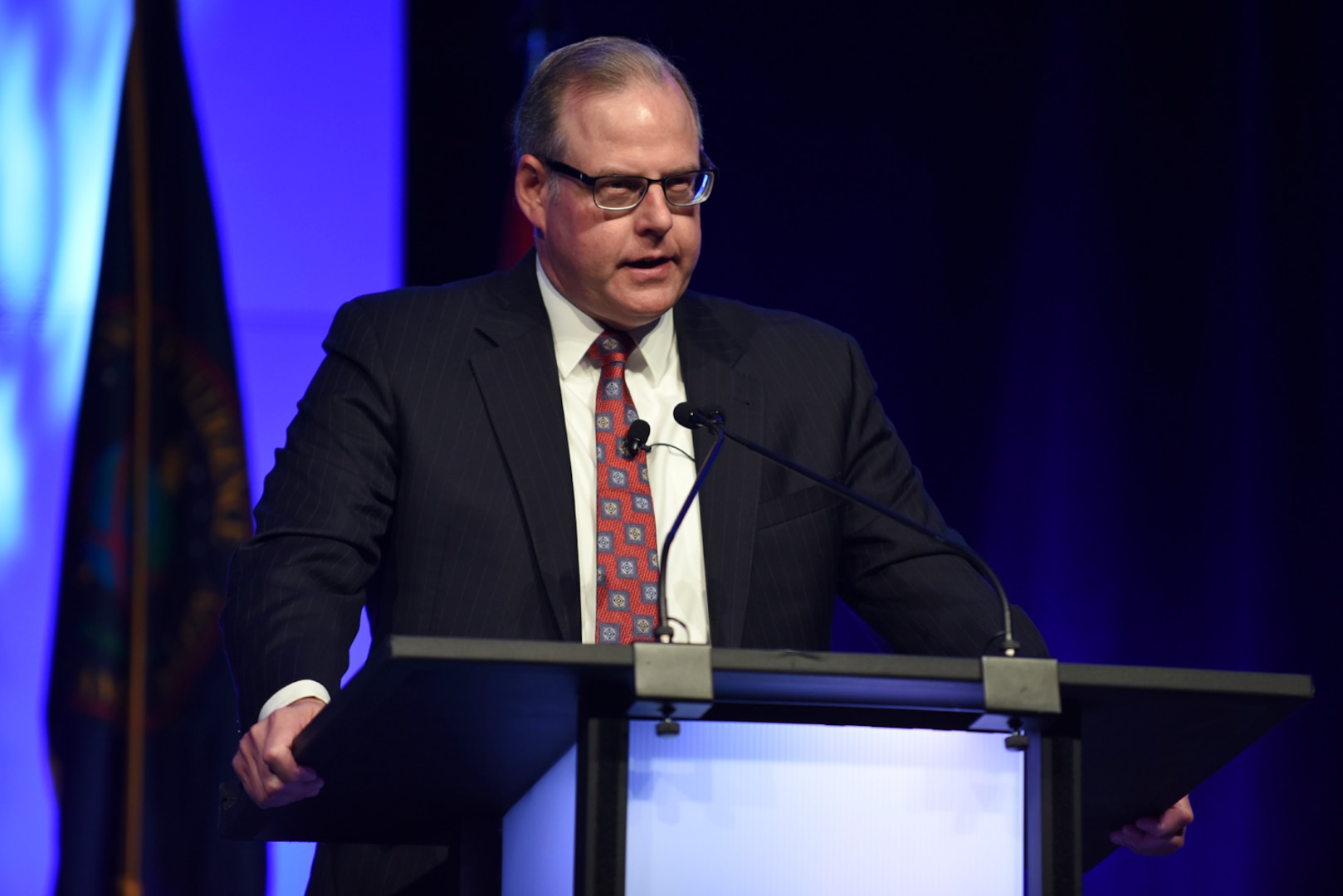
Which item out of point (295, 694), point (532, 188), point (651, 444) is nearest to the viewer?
point (295, 694)

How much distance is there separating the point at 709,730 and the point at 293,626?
2.21 ft

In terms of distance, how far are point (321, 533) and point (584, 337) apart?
0.49 m

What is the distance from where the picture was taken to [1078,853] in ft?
3.67

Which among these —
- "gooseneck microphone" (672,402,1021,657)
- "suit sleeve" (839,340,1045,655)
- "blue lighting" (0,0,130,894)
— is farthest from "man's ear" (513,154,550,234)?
"blue lighting" (0,0,130,894)

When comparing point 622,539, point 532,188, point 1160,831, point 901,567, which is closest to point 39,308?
point 532,188

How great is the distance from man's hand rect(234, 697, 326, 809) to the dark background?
1961mm

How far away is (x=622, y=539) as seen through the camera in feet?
5.88

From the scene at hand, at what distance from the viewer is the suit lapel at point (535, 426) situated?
1.74m

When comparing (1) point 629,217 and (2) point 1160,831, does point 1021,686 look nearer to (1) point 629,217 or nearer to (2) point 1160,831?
(2) point 1160,831

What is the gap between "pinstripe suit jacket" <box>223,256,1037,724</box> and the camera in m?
1.73

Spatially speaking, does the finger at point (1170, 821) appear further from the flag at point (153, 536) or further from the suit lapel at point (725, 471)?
the flag at point (153, 536)

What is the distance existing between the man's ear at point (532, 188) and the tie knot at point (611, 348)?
0.21 meters

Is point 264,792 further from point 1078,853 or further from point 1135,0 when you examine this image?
point 1135,0

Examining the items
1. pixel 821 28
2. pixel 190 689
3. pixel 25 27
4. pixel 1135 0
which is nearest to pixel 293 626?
pixel 190 689
